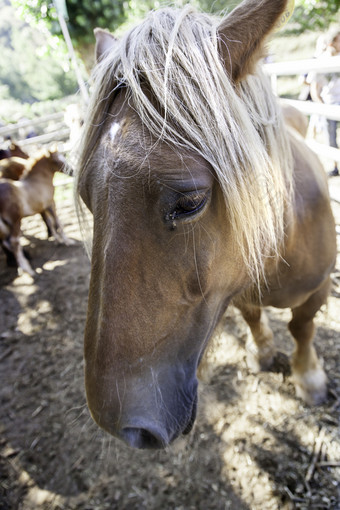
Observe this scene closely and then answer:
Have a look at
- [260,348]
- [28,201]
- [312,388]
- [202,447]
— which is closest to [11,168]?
[28,201]

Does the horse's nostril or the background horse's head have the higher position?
the background horse's head

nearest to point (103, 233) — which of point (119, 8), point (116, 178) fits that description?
point (116, 178)

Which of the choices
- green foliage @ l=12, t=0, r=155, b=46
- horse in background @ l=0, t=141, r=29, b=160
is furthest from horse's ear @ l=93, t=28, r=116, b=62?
green foliage @ l=12, t=0, r=155, b=46

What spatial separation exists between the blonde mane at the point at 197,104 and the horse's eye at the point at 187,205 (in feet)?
0.36

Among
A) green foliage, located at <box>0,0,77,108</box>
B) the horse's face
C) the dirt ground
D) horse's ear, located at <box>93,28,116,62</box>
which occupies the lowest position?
the dirt ground

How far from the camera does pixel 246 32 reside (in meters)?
0.93

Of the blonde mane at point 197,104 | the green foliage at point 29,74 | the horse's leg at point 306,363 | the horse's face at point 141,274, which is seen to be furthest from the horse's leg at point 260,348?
the green foliage at point 29,74

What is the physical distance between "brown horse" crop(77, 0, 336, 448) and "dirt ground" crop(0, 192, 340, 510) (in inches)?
37.0

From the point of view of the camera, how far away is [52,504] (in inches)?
75.6

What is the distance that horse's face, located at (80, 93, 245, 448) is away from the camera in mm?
871

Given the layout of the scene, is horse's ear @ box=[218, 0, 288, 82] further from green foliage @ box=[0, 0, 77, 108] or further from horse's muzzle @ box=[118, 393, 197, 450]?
green foliage @ box=[0, 0, 77, 108]

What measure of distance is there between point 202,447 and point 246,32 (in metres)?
2.23

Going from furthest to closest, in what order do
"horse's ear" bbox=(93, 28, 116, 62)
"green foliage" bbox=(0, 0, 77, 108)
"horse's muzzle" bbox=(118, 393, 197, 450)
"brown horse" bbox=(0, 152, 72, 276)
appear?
"green foliage" bbox=(0, 0, 77, 108), "brown horse" bbox=(0, 152, 72, 276), "horse's ear" bbox=(93, 28, 116, 62), "horse's muzzle" bbox=(118, 393, 197, 450)

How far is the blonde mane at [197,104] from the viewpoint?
0.92m
